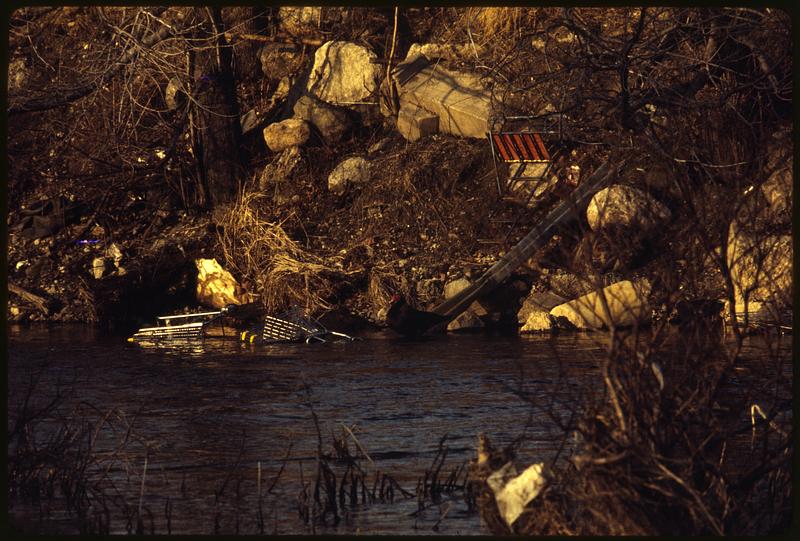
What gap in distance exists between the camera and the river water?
7.91 meters

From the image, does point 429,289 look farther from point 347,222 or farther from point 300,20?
point 300,20

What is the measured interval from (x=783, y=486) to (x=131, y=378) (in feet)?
27.3

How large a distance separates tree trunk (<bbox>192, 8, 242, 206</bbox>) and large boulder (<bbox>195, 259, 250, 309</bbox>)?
2.16 m

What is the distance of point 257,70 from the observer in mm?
23484

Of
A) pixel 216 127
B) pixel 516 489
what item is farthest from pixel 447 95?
pixel 516 489

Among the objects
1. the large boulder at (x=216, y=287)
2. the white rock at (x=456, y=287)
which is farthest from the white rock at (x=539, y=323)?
the large boulder at (x=216, y=287)

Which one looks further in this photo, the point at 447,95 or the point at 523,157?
the point at 447,95

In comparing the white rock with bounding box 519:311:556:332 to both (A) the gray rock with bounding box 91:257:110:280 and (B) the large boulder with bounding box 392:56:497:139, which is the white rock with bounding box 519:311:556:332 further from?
(A) the gray rock with bounding box 91:257:110:280

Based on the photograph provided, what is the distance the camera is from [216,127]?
2089cm

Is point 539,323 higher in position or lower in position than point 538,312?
lower

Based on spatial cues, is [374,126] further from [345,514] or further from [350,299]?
[345,514]

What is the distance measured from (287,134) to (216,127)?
45.8 inches

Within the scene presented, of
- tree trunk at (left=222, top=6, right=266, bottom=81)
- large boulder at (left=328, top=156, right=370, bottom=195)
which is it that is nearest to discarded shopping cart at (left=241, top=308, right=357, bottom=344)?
large boulder at (left=328, top=156, right=370, bottom=195)

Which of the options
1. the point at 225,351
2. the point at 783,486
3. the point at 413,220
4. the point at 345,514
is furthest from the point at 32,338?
the point at 783,486
